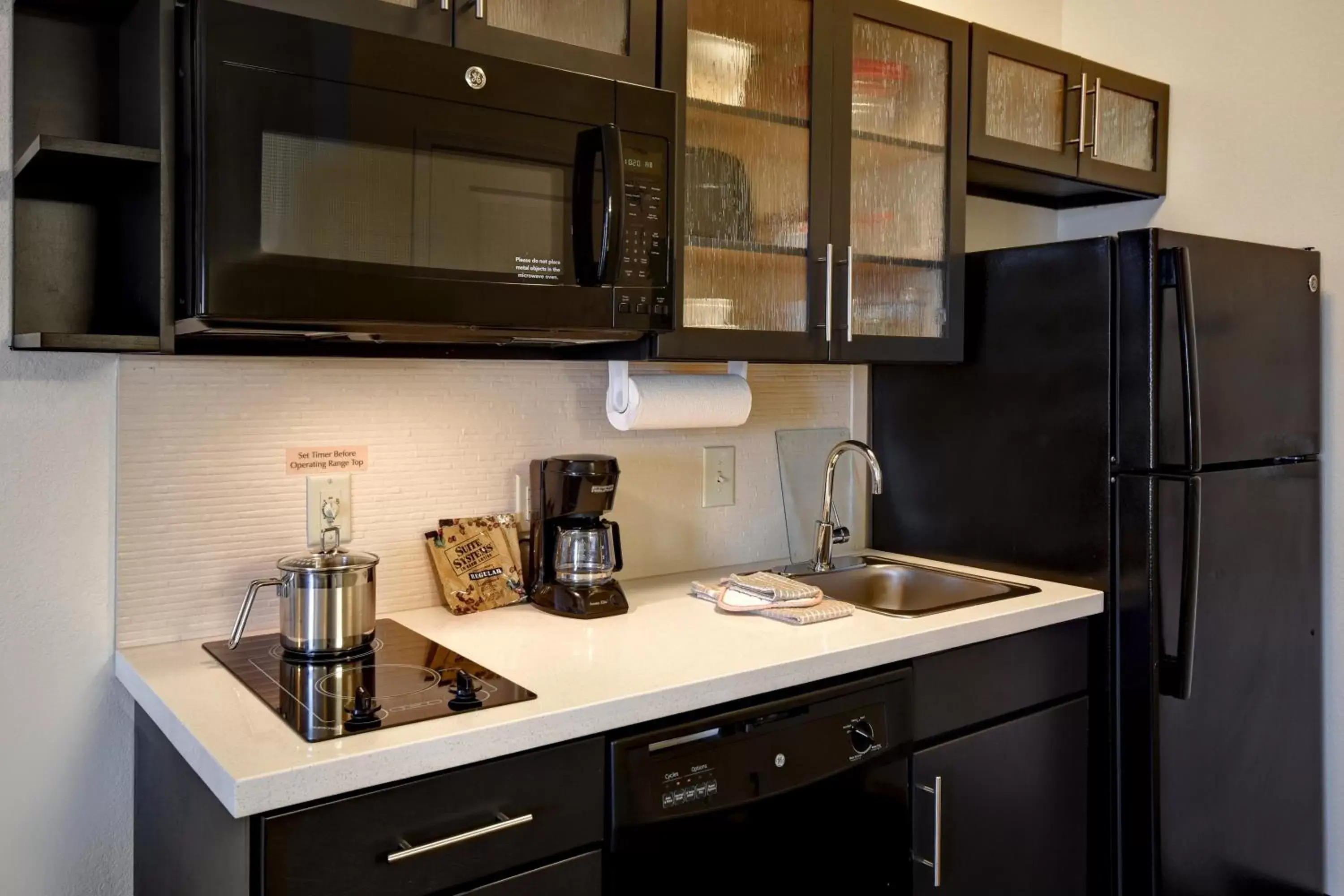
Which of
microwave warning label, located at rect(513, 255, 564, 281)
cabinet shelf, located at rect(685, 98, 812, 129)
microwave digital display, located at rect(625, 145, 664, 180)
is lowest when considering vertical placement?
microwave warning label, located at rect(513, 255, 564, 281)

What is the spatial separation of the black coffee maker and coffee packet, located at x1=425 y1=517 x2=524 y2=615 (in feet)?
0.19

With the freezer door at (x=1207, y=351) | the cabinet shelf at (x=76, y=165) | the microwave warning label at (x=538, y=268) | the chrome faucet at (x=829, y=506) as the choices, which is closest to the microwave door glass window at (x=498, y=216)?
the microwave warning label at (x=538, y=268)

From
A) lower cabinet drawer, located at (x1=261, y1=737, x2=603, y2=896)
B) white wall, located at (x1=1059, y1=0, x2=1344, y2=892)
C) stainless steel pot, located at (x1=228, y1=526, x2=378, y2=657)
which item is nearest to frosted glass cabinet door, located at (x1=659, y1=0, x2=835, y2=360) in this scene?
stainless steel pot, located at (x1=228, y1=526, x2=378, y2=657)

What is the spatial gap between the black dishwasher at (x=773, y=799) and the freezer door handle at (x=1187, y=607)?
0.62 m

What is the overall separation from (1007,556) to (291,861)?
1581 millimetres

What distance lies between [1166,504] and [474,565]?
1279mm

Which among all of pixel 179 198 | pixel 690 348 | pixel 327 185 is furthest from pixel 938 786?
pixel 179 198

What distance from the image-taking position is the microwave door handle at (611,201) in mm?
1536

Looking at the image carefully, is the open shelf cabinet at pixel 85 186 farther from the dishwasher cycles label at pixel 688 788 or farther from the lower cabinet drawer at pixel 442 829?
the dishwasher cycles label at pixel 688 788

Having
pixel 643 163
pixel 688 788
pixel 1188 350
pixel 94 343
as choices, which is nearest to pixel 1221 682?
pixel 1188 350

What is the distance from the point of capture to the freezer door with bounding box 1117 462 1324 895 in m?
2.02

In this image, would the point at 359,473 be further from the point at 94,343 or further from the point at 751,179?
the point at 751,179

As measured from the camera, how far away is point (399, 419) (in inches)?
71.2

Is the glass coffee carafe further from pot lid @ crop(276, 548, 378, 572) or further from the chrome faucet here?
the chrome faucet
